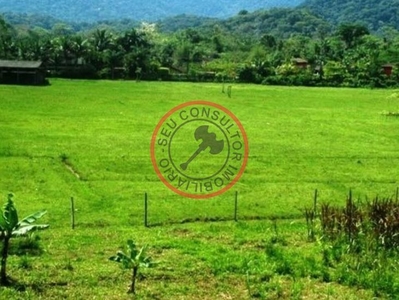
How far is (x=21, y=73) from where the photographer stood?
73.6 m

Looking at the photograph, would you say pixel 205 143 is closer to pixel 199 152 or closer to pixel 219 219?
pixel 199 152

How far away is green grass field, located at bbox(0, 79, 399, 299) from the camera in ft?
42.7

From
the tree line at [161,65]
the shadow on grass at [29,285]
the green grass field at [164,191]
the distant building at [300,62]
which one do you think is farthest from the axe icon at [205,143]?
the distant building at [300,62]

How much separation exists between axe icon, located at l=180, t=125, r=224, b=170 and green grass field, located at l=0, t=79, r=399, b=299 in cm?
196

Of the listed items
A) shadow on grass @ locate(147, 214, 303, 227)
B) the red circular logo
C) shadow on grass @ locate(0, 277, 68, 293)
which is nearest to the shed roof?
the red circular logo

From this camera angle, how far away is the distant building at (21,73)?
7262 cm

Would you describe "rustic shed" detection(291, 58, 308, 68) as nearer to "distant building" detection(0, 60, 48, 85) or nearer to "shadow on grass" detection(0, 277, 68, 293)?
"distant building" detection(0, 60, 48, 85)

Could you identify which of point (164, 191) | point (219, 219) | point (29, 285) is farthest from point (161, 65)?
point (29, 285)

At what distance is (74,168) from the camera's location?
26828mm

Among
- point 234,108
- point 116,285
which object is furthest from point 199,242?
point 234,108

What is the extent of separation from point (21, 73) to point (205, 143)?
46.9 m

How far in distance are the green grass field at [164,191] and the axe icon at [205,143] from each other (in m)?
1.96

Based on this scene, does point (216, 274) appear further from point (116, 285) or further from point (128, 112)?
point (128, 112)

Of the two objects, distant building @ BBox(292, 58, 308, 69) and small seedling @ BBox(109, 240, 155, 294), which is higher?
distant building @ BBox(292, 58, 308, 69)
